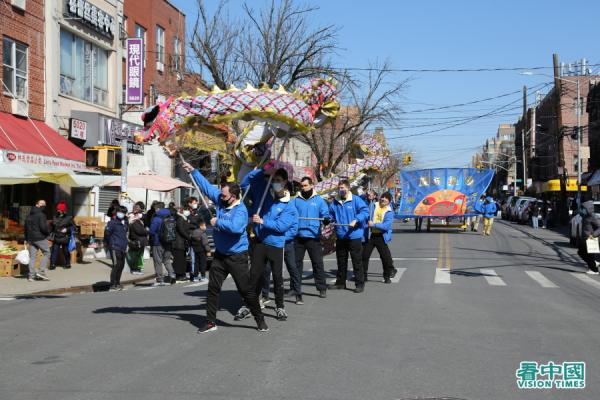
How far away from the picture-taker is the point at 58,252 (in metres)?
18.8

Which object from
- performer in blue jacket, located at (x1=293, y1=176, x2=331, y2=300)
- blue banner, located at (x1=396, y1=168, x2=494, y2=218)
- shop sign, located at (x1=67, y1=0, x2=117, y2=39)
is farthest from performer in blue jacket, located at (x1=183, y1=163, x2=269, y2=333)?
blue banner, located at (x1=396, y1=168, x2=494, y2=218)

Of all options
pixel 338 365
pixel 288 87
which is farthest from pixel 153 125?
pixel 288 87

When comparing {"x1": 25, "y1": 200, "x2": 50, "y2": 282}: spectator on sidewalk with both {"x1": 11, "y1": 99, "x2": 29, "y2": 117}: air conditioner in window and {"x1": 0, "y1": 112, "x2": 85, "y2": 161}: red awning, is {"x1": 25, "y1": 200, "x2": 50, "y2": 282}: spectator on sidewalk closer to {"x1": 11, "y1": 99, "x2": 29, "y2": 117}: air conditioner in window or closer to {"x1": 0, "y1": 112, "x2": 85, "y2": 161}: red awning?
{"x1": 0, "y1": 112, "x2": 85, "y2": 161}: red awning

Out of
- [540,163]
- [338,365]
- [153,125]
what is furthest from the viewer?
[540,163]

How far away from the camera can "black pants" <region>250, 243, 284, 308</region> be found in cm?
901

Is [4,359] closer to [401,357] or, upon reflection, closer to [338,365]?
[338,365]

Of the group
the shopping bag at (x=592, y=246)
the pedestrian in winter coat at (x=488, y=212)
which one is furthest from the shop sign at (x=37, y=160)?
the pedestrian in winter coat at (x=488, y=212)

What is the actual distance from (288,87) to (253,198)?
80.7 feet

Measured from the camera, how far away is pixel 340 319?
9430 millimetres

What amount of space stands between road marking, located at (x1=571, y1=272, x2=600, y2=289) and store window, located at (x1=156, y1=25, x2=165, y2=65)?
2346 centimetres

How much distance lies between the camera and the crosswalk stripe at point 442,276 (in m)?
14.2

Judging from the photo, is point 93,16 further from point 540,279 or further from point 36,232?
point 540,279

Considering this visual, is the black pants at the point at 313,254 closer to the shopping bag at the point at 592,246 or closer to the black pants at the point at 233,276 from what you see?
the black pants at the point at 233,276

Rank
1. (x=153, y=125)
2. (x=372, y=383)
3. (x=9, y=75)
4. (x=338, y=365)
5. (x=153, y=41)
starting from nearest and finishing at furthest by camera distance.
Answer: (x=372, y=383) < (x=338, y=365) < (x=153, y=125) < (x=9, y=75) < (x=153, y=41)
